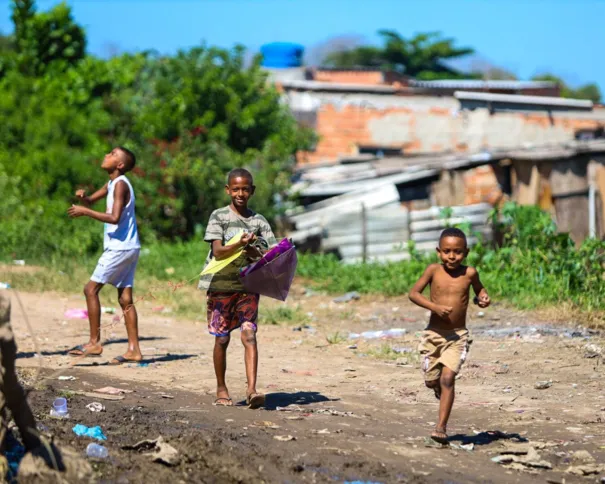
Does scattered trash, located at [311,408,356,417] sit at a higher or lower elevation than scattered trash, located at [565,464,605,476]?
higher

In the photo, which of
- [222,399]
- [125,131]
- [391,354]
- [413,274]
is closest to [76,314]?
[391,354]

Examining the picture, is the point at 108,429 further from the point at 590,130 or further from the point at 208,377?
the point at 590,130

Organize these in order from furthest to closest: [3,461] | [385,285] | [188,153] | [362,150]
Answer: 1. [362,150]
2. [188,153]
3. [385,285]
4. [3,461]

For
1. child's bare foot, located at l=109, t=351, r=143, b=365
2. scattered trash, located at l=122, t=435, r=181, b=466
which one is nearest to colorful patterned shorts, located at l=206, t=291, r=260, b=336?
scattered trash, located at l=122, t=435, r=181, b=466

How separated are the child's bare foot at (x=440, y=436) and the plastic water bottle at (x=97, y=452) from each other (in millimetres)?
1750

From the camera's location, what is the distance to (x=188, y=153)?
15789 millimetres

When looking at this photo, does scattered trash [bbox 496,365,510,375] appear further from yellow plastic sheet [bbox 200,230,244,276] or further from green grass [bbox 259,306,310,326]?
green grass [bbox 259,306,310,326]

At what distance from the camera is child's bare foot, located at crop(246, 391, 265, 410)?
5777 millimetres

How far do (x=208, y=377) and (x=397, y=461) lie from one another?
2.68m

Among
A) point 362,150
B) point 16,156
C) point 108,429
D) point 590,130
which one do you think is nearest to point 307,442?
point 108,429

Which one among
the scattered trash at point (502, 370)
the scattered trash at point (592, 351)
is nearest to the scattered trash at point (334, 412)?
the scattered trash at point (502, 370)

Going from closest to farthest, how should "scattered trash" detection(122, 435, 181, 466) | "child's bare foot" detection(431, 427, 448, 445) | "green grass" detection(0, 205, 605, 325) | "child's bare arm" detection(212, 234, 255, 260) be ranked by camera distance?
"scattered trash" detection(122, 435, 181, 466), "child's bare foot" detection(431, 427, 448, 445), "child's bare arm" detection(212, 234, 255, 260), "green grass" detection(0, 205, 605, 325)

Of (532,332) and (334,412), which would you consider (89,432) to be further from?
(532,332)

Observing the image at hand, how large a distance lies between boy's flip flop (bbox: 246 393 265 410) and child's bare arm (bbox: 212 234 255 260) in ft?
2.80
